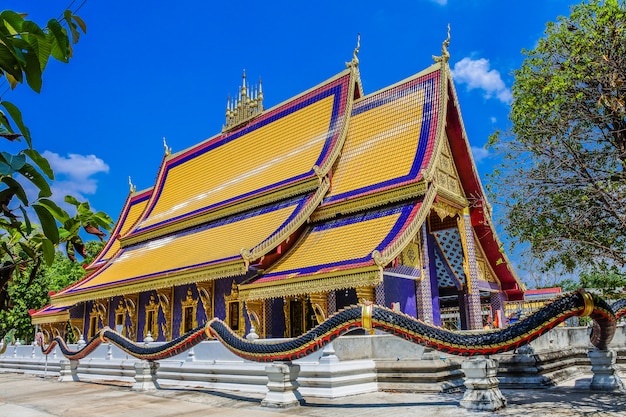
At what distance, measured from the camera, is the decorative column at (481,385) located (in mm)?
6523

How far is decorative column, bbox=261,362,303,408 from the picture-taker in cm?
766

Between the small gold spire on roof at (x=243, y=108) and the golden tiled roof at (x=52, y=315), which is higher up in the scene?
the small gold spire on roof at (x=243, y=108)

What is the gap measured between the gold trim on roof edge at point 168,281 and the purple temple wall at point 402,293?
336 centimetres

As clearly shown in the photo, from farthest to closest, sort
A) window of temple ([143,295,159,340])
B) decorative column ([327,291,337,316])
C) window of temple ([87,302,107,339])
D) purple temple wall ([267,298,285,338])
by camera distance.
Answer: window of temple ([87,302,107,339]), window of temple ([143,295,159,340]), purple temple wall ([267,298,285,338]), decorative column ([327,291,337,316])

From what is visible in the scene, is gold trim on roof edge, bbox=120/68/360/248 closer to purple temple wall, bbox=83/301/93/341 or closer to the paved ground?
purple temple wall, bbox=83/301/93/341

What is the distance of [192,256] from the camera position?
15.3 metres

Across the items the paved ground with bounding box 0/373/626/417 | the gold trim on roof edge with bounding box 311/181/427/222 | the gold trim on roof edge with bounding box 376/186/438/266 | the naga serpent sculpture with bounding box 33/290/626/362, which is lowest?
the paved ground with bounding box 0/373/626/417

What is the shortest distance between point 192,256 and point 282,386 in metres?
8.25

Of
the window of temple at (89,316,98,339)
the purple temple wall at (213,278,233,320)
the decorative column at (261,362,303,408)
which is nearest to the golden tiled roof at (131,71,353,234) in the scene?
the purple temple wall at (213,278,233,320)

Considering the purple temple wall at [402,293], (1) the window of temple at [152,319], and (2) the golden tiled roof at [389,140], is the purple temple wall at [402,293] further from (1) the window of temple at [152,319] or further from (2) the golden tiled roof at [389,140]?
(1) the window of temple at [152,319]

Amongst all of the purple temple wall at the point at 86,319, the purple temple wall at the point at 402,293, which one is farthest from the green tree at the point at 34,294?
the purple temple wall at the point at 402,293

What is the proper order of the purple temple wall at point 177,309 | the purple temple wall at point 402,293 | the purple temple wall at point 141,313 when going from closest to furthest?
the purple temple wall at point 402,293, the purple temple wall at point 177,309, the purple temple wall at point 141,313

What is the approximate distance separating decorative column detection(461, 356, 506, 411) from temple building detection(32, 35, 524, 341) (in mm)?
3761

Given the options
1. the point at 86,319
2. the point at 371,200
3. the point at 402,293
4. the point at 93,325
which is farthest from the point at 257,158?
the point at 86,319
